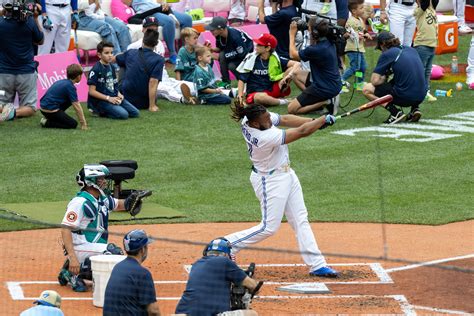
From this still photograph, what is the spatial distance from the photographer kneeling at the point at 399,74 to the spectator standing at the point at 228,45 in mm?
3027

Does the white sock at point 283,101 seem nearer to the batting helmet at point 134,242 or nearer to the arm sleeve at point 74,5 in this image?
the arm sleeve at point 74,5

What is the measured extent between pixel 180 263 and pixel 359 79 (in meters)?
9.86

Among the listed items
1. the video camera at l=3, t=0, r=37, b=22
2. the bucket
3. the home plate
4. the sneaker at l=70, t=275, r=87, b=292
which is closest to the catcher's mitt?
the sneaker at l=70, t=275, r=87, b=292

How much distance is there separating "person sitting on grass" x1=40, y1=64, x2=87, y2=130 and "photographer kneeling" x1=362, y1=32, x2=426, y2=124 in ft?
15.5

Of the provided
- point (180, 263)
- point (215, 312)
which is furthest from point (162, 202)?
point (215, 312)

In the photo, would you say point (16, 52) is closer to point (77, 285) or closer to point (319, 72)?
point (319, 72)

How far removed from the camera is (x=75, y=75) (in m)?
16.9

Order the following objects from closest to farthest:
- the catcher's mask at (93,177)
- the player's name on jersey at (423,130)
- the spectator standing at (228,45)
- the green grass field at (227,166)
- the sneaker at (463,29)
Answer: the catcher's mask at (93,177) → the green grass field at (227,166) → the player's name on jersey at (423,130) → the spectator standing at (228,45) → the sneaker at (463,29)

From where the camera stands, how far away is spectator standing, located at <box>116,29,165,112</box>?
18688mm

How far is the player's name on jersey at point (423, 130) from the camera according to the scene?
683 inches

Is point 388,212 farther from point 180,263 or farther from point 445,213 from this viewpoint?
point 180,263

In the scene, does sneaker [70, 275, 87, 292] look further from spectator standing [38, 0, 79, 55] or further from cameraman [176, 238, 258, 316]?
spectator standing [38, 0, 79, 55]

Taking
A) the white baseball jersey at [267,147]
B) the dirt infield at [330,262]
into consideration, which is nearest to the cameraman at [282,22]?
the dirt infield at [330,262]

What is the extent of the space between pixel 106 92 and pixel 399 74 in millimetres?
4639
